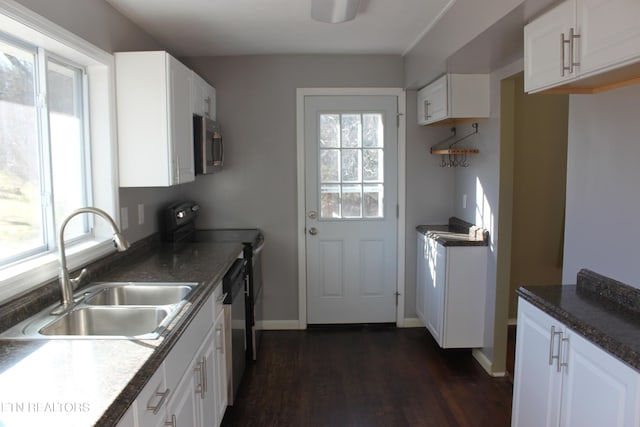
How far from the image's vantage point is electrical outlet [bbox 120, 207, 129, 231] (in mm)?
2668

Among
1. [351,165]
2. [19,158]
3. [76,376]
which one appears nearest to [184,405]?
[76,376]

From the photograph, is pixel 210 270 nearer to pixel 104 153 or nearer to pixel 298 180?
pixel 104 153

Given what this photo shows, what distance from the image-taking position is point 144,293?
2.19 m

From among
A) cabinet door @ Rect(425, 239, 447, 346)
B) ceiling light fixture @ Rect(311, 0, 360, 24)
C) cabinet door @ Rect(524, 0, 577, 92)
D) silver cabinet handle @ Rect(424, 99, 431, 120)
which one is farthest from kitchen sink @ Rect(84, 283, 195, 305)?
silver cabinet handle @ Rect(424, 99, 431, 120)

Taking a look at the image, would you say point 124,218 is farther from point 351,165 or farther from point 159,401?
point 351,165

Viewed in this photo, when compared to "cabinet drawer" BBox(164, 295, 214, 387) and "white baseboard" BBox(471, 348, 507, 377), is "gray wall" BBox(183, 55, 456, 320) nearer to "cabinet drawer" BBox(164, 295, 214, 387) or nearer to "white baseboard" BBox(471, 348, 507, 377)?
"white baseboard" BBox(471, 348, 507, 377)

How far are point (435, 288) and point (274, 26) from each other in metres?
2.18

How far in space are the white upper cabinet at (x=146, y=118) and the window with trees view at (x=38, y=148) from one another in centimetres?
20

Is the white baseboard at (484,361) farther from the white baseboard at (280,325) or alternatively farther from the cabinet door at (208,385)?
the cabinet door at (208,385)

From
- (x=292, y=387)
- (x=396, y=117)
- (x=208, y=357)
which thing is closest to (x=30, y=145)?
(x=208, y=357)

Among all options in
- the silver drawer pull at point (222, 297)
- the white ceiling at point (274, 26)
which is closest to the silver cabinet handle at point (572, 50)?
the white ceiling at point (274, 26)

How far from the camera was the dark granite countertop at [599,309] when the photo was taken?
141cm

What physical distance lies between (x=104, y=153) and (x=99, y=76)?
412mm

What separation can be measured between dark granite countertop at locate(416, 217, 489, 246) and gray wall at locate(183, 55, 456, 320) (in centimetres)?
16
